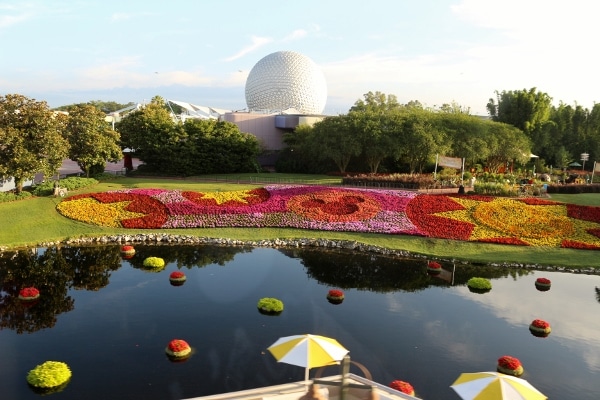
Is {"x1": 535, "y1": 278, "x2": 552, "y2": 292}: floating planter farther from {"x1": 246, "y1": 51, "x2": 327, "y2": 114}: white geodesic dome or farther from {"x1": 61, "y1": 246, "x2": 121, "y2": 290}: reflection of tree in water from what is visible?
{"x1": 246, "y1": 51, "x2": 327, "y2": 114}: white geodesic dome

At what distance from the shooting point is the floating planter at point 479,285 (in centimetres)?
2059

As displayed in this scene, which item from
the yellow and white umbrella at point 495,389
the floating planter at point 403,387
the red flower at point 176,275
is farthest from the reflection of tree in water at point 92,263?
the yellow and white umbrella at point 495,389

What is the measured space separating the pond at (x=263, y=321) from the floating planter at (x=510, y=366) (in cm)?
23

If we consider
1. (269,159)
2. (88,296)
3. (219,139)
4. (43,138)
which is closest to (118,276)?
(88,296)

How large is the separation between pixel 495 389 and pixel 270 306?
903 cm

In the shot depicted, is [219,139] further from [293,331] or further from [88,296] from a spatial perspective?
[293,331]

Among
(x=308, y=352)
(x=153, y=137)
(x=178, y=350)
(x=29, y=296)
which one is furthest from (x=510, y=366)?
(x=153, y=137)

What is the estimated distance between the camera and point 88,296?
1842 cm

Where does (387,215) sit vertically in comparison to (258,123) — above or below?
below

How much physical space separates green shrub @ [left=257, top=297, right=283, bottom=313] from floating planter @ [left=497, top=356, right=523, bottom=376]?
24.1ft

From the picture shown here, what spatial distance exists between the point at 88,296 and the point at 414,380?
12453 millimetres

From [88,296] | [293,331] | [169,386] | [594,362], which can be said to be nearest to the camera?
[169,386]

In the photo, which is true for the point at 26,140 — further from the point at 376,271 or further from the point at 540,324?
the point at 540,324

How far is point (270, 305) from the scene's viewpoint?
17.3 meters
